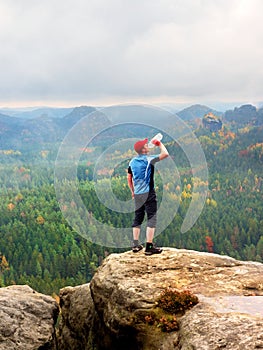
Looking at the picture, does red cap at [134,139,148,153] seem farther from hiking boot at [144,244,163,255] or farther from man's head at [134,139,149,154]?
hiking boot at [144,244,163,255]

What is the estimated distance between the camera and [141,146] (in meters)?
14.4

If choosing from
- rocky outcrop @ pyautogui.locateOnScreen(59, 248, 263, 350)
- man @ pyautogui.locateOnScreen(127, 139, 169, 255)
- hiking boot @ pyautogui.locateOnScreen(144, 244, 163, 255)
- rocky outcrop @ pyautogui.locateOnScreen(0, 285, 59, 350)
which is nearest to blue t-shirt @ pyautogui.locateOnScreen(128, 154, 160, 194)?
man @ pyautogui.locateOnScreen(127, 139, 169, 255)

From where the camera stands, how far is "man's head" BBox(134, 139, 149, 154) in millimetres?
14375

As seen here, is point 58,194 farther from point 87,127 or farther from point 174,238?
point 174,238

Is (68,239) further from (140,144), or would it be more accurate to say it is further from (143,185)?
(140,144)

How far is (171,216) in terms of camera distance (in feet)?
52.3

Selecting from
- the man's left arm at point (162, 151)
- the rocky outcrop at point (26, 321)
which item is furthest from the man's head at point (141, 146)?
the rocky outcrop at point (26, 321)

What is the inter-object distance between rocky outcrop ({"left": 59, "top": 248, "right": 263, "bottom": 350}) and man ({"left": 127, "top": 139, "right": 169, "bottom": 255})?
125 cm

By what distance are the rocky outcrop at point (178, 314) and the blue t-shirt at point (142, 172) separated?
8.51 ft

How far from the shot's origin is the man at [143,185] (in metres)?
14.4

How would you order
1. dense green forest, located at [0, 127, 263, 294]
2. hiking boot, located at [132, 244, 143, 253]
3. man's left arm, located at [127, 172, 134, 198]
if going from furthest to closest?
dense green forest, located at [0, 127, 263, 294]
hiking boot, located at [132, 244, 143, 253]
man's left arm, located at [127, 172, 134, 198]

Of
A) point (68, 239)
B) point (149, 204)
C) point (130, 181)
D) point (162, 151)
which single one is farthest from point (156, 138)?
point (68, 239)

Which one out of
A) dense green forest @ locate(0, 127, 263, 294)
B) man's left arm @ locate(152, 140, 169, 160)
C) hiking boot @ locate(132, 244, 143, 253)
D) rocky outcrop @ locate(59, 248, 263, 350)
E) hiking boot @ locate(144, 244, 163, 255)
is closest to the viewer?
rocky outcrop @ locate(59, 248, 263, 350)

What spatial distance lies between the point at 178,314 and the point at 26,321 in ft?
23.9
